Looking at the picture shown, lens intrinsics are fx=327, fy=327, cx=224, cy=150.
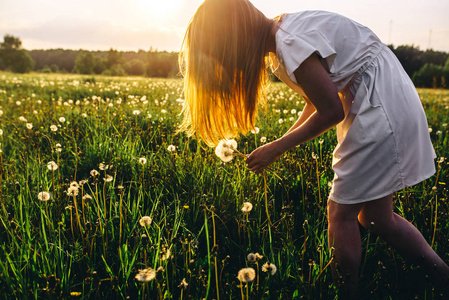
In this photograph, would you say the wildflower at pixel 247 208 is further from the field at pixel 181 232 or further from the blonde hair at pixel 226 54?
the blonde hair at pixel 226 54

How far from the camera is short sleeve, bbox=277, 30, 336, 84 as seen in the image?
1.48 m

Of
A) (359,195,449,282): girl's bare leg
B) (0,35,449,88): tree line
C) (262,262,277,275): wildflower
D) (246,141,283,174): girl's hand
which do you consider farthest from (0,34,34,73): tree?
(262,262,277,275): wildflower

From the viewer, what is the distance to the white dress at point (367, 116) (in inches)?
63.7

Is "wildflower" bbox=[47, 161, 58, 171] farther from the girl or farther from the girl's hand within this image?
the girl's hand

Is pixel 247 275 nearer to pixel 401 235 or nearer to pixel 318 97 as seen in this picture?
pixel 318 97

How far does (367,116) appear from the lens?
163 cm

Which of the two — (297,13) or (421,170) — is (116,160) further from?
(421,170)

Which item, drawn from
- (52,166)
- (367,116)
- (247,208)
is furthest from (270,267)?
(52,166)

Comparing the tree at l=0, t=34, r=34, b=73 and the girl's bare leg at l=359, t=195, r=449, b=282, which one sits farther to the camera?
the tree at l=0, t=34, r=34, b=73

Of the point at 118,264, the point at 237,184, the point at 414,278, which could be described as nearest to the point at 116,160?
the point at 237,184

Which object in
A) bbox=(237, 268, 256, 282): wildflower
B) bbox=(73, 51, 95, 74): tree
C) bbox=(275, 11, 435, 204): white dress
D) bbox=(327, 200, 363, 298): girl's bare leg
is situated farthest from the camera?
bbox=(73, 51, 95, 74): tree

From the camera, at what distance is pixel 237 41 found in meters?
1.78

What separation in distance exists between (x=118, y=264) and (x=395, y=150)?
155 centimetres

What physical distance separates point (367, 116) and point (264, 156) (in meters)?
0.55
